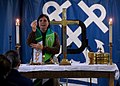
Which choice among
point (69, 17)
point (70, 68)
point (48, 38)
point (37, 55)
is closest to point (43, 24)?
point (48, 38)

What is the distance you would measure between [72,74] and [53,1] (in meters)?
3.03

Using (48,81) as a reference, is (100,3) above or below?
above

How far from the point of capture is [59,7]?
19.6ft

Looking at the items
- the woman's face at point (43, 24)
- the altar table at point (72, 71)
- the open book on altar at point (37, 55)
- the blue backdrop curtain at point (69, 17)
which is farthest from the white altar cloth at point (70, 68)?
the blue backdrop curtain at point (69, 17)

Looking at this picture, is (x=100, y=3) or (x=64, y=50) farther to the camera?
(x=100, y=3)

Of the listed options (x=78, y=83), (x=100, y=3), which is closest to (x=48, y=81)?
(x=78, y=83)

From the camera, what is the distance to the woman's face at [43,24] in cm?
347

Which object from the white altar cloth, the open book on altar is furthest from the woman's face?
the white altar cloth

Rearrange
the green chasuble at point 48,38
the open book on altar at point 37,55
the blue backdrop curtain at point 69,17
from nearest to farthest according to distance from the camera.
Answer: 1. the open book on altar at point 37,55
2. the green chasuble at point 48,38
3. the blue backdrop curtain at point 69,17

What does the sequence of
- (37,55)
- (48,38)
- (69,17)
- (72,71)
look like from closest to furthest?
(72,71) < (37,55) < (48,38) < (69,17)

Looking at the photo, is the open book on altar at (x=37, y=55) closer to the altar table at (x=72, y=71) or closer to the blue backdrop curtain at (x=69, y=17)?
the altar table at (x=72, y=71)

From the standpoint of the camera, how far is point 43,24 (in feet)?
11.5

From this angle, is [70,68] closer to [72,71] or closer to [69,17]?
[72,71]

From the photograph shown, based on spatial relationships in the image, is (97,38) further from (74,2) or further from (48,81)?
(48,81)
